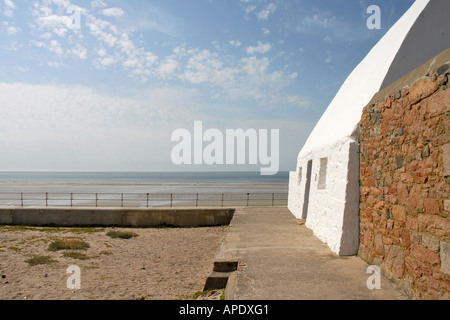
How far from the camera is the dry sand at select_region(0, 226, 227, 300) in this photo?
702 cm

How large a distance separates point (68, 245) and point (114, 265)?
8.50 ft

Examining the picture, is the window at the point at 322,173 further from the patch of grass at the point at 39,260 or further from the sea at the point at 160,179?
the sea at the point at 160,179

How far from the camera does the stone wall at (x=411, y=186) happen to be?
12.1ft

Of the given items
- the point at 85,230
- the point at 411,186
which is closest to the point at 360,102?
the point at 411,186

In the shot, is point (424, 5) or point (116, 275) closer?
point (424, 5)

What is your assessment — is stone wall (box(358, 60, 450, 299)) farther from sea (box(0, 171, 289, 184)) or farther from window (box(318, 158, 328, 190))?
sea (box(0, 171, 289, 184))

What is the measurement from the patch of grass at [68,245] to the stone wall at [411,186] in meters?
8.65

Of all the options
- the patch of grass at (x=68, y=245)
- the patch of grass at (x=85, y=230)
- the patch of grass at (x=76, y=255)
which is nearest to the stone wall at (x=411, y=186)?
the patch of grass at (x=76, y=255)

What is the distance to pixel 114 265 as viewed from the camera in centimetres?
912

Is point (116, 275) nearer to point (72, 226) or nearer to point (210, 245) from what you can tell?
point (210, 245)

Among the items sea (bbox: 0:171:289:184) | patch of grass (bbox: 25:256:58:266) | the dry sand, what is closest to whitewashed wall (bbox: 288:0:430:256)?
the dry sand

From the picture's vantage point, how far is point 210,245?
1134cm

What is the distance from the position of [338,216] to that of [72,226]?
12.1 m
